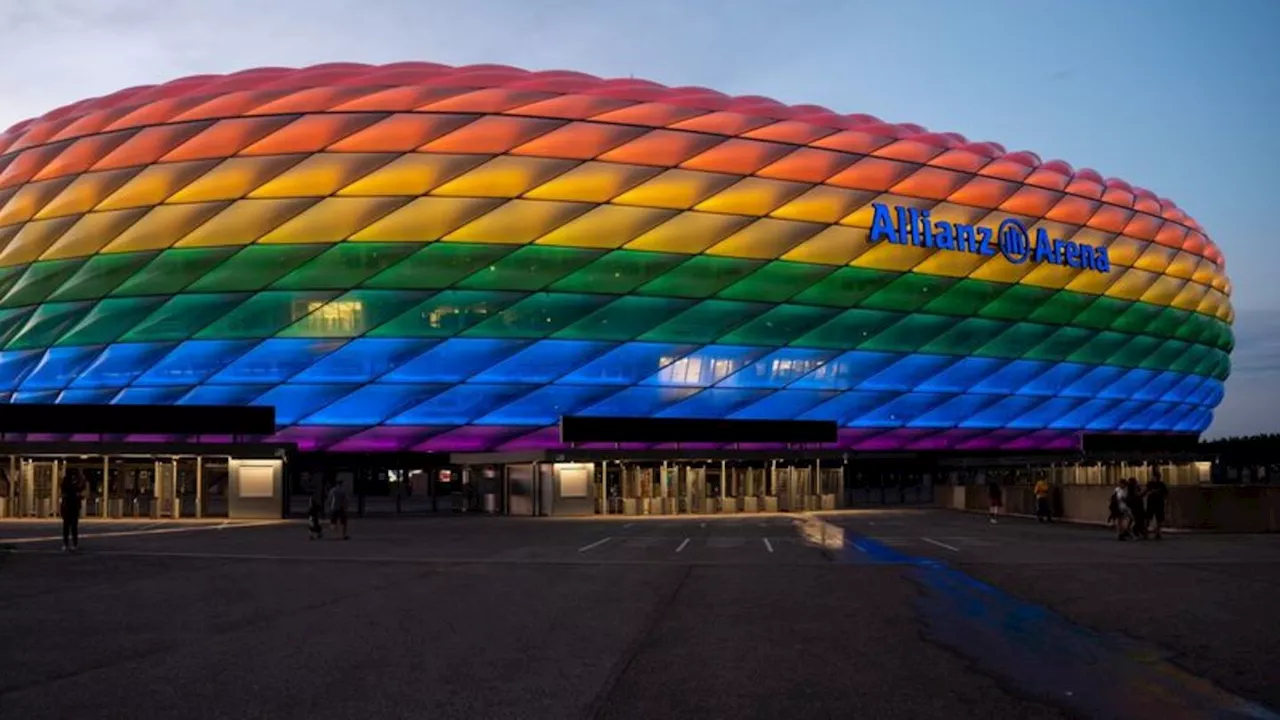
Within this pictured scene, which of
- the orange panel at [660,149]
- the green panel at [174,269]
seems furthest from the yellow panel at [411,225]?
the orange panel at [660,149]

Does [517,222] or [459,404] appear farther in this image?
[459,404]

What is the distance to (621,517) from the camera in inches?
1590

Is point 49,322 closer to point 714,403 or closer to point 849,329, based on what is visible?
point 714,403

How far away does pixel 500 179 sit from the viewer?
4116 centimetres

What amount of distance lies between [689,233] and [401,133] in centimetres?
1051

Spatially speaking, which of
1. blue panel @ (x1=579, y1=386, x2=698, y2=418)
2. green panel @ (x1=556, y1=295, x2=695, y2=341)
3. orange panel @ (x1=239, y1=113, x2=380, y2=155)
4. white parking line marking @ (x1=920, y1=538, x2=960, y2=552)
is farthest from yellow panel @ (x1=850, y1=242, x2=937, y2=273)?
white parking line marking @ (x1=920, y1=538, x2=960, y2=552)

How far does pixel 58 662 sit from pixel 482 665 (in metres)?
3.17

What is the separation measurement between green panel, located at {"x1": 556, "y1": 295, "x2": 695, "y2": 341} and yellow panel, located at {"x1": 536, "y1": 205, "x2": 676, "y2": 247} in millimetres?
2175

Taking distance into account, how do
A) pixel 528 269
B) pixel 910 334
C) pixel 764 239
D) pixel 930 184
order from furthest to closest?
pixel 930 184
pixel 910 334
pixel 764 239
pixel 528 269

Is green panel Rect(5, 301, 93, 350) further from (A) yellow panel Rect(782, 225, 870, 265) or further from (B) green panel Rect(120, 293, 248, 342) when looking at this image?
(A) yellow panel Rect(782, 225, 870, 265)

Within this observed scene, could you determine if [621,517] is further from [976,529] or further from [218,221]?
[218,221]

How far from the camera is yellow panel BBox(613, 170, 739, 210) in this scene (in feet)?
139

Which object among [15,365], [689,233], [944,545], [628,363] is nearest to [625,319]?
[628,363]

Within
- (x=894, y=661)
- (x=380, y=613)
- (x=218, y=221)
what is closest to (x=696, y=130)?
(x=218, y=221)
